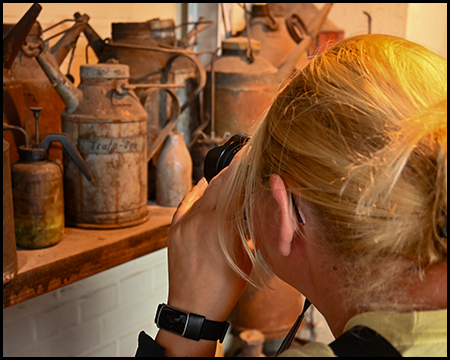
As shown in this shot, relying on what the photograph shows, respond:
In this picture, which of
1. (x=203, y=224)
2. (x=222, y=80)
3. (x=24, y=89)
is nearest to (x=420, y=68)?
(x=203, y=224)

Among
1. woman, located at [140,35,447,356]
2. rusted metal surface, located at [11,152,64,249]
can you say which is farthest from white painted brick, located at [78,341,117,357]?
woman, located at [140,35,447,356]

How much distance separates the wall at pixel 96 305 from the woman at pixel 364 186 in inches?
36.7

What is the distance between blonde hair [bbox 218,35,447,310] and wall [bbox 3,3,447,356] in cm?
93

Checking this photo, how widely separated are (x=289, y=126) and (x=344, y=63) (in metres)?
0.09

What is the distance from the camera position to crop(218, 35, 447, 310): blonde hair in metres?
0.53

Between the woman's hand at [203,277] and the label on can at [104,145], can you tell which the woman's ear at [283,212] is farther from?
the label on can at [104,145]

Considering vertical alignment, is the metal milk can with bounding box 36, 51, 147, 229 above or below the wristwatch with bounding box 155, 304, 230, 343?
above

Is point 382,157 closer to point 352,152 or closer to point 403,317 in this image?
point 352,152

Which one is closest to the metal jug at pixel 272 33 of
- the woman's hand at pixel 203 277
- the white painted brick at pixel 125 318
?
the white painted brick at pixel 125 318

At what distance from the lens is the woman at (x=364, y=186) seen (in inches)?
20.8

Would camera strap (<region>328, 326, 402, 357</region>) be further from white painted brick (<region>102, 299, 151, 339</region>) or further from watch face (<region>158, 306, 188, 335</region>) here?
white painted brick (<region>102, 299, 151, 339</region>)

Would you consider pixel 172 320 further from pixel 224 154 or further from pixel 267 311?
pixel 267 311

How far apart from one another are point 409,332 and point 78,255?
0.73 meters

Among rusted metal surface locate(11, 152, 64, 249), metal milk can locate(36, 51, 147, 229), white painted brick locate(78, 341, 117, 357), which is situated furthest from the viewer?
white painted brick locate(78, 341, 117, 357)
